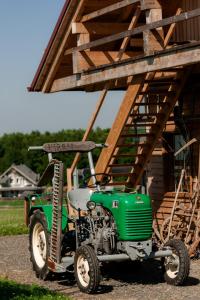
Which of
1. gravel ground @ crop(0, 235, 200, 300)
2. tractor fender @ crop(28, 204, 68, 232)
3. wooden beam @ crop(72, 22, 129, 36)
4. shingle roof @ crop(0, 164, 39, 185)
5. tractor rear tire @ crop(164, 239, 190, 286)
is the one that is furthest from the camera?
shingle roof @ crop(0, 164, 39, 185)

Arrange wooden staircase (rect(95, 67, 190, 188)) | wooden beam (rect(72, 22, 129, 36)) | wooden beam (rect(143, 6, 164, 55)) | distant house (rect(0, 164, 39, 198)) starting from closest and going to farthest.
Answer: wooden beam (rect(143, 6, 164, 55)) < wooden staircase (rect(95, 67, 190, 188)) < wooden beam (rect(72, 22, 129, 36)) < distant house (rect(0, 164, 39, 198))

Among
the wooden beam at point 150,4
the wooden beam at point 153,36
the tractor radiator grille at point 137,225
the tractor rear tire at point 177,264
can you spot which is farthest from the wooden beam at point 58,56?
the tractor rear tire at point 177,264

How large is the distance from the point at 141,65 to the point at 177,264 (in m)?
4.10

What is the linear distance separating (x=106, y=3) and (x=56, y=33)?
1.31 m

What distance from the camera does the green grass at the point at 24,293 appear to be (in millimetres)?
10953

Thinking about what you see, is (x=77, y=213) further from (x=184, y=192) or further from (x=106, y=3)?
(x=106, y=3)

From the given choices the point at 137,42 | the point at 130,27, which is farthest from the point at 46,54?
the point at 130,27

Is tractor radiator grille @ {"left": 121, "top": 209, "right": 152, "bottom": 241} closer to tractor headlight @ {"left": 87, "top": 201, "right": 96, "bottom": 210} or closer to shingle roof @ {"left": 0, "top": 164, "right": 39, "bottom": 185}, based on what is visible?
tractor headlight @ {"left": 87, "top": 201, "right": 96, "bottom": 210}

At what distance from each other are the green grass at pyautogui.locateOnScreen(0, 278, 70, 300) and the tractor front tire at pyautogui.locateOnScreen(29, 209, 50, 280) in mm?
805

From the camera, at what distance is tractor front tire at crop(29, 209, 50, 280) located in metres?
13.2

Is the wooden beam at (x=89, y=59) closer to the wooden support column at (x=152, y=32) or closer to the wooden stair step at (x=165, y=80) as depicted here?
the wooden stair step at (x=165, y=80)

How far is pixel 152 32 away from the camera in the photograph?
47.5 feet

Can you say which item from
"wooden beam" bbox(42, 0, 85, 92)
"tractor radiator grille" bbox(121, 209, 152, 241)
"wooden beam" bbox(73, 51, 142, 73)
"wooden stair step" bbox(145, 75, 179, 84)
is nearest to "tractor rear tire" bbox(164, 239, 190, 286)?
"tractor radiator grille" bbox(121, 209, 152, 241)

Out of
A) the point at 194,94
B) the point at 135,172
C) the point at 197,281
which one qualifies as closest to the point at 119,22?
the point at 194,94
